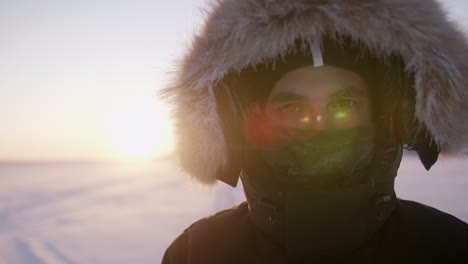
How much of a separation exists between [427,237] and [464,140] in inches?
18.1

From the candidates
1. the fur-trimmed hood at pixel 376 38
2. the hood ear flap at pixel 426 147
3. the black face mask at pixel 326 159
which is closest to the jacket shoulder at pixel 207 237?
the black face mask at pixel 326 159

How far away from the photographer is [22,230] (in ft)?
21.2

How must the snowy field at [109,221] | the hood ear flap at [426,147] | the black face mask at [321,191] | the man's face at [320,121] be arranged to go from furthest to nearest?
1. the snowy field at [109,221]
2. the hood ear flap at [426,147]
3. the man's face at [320,121]
4. the black face mask at [321,191]

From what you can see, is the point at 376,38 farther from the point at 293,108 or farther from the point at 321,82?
the point at 293,108

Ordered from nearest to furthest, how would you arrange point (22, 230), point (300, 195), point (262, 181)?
point (300, 195) < point (262, 181) < point (22, 230)

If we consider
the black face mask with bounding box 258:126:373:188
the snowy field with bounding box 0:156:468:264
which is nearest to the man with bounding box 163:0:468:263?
the black face mask with bounding box 258:126:373:188

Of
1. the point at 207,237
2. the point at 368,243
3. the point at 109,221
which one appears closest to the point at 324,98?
the point at 368,243

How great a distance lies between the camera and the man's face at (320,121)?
118 cm

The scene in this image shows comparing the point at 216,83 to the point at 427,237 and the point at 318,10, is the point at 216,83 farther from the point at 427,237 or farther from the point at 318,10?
the point at 427,237

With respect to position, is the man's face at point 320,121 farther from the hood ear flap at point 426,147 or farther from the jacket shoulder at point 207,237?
the jacket shoulder at point 207,237

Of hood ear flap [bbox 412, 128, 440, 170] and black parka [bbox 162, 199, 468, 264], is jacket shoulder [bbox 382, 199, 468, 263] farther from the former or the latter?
hood ear flap [bbox 412, 128, 440, 170]

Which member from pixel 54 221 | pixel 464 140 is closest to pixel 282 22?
pixel 464 140

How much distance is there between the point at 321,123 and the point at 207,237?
71 cm

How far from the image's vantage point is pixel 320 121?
130 centimetres
